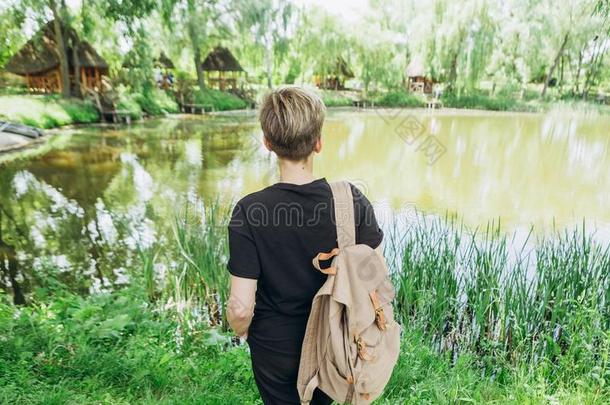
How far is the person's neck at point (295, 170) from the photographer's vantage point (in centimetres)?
94

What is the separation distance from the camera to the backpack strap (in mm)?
945

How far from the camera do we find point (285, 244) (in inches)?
37.9

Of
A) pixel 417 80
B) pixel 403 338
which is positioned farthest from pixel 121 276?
pixel 417 80

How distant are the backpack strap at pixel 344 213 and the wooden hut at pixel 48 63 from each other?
15681 millimetres

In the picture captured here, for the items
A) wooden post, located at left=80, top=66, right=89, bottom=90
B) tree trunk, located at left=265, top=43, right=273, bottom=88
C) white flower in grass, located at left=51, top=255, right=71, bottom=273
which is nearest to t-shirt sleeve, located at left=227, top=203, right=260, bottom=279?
white flower in grass, located at left=51, top=255, right=71, bottom=273

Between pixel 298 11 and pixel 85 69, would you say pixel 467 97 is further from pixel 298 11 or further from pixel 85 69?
pixel 85 69

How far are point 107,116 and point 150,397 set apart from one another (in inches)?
541

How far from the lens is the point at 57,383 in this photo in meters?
1.77

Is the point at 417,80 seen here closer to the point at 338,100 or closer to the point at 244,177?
the point at 338,100

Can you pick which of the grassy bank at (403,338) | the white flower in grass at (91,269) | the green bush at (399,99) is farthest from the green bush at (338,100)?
the grassy bank at (403,338)

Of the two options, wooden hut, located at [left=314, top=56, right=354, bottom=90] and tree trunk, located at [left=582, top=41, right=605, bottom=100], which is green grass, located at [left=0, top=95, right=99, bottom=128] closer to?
wooden hut, located at [left=314, top=56, right=354, bottom=90]

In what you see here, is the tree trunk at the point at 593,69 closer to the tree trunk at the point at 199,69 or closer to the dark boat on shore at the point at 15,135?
the tree trunk at the point at 199,69

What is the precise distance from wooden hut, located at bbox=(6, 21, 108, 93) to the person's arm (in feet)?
51.2

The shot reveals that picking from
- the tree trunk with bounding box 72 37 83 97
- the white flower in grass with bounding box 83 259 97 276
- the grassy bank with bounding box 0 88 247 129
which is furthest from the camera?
the tree trunk with bounding box 72 37 83 97
